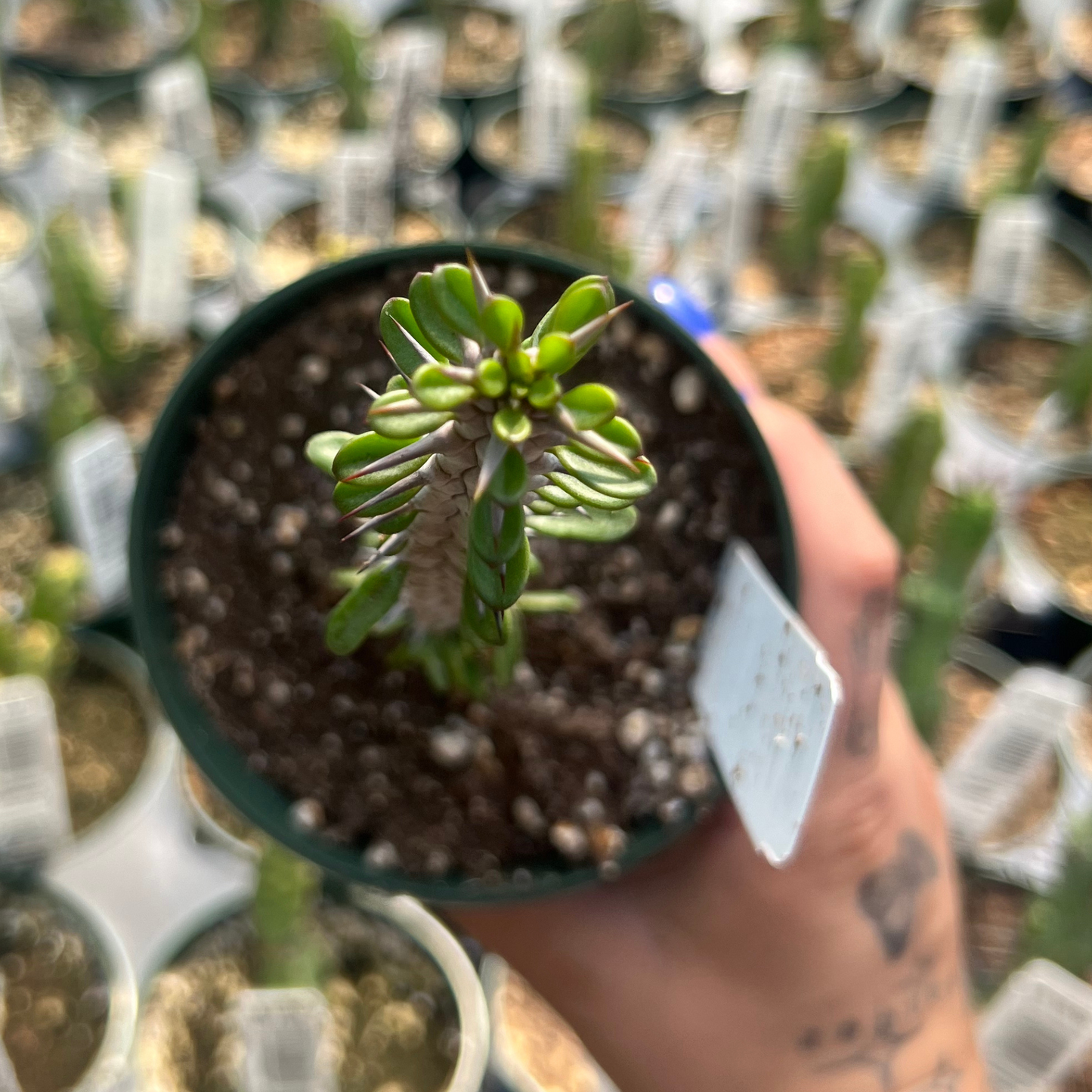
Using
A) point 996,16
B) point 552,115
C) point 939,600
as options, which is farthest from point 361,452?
point 996,16

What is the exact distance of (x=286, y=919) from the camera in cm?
103

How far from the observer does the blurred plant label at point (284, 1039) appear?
35.6 inches

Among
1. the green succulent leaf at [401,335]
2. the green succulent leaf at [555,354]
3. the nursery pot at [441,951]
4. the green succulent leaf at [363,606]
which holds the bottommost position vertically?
the nursery pot at [441,951]

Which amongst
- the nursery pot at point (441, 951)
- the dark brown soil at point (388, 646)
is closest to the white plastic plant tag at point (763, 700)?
the dark brown soil at point (388, 646)

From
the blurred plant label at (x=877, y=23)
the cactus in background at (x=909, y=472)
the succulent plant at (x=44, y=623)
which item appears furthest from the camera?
the blurred plant label at (x=877, y=23)

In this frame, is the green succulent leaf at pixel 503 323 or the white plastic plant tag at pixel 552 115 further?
the white plastic plant tag at pixel 552 115

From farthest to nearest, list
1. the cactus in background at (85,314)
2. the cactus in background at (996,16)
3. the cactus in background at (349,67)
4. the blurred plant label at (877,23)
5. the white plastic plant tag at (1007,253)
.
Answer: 1. the blurred plant label at (877,23)
2. the cactus in background at (996,16)
3. the cactus in background at (349,67)
4. the white plastic plant tag at (1007,253)
5. the cactus in background at (85,314)

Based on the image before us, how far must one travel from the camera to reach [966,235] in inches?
77.0

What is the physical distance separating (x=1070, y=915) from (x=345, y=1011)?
755 millimetres

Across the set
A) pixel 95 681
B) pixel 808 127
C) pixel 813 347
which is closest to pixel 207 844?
pixel 95 681

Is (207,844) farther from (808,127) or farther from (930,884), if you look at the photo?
(808,127)

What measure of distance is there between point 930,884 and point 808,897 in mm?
118

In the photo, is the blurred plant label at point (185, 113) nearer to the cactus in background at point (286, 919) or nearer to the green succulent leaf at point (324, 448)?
the cactus in background at point (286, 919)

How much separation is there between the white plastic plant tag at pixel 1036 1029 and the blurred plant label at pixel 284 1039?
0.60m
